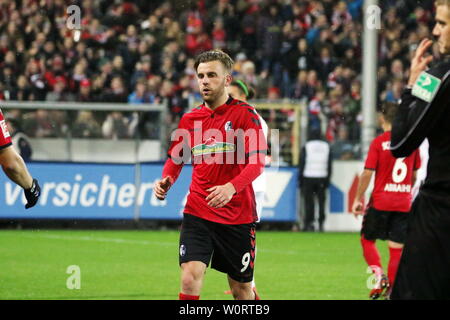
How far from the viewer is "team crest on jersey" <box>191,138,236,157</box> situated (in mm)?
6422

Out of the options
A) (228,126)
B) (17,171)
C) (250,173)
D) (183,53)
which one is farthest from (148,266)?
(183,53)

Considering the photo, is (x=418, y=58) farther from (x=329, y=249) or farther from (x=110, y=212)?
(x=110, y=212)

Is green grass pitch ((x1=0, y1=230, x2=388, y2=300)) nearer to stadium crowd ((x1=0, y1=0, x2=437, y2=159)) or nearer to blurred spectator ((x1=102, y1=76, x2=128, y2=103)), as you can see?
stadium crowd ((x1=0, y1=0, x2=437, y2=159))

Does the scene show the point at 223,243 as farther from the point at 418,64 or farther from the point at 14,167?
the point at 418,64

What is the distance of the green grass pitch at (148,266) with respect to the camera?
30.6 ft

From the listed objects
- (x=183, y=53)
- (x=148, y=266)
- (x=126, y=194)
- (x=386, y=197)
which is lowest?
(x=148, y=266)

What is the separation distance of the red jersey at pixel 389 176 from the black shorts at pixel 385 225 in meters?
0.07

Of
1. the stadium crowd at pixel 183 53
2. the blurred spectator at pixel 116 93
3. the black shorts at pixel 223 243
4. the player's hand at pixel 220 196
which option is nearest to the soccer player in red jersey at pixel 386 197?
the black shorts at pixel 223 243

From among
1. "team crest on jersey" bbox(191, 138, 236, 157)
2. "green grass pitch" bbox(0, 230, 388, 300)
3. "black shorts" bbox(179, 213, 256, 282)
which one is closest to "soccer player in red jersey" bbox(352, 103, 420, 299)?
"green grass pitch" bbox(0, 230, 388, 300)

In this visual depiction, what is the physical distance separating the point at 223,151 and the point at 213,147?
0.26ft

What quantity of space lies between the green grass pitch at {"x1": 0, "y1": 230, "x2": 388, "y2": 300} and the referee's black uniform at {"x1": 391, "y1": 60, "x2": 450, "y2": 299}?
4.77 metres

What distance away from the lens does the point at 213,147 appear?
6.45 meters

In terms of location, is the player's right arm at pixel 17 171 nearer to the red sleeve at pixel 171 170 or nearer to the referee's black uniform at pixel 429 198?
the red sleeve at pixel 171 170

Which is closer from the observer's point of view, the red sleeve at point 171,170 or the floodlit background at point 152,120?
the red sleeve at point 171,170
